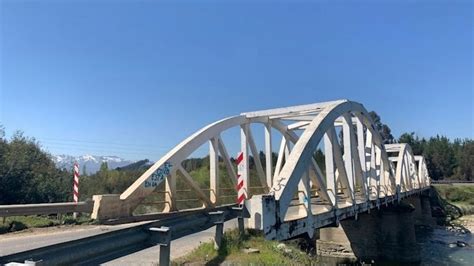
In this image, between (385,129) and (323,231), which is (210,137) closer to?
(323,231)

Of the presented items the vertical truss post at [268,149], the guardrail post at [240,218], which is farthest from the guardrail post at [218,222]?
the vertical truss post at [268,149]

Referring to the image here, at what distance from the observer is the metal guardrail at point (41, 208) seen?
1140cm

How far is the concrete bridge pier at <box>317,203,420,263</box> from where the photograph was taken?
3155 centimetres

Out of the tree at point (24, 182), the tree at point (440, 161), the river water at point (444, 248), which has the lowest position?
the river water at point (444, 248)

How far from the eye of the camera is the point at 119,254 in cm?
597

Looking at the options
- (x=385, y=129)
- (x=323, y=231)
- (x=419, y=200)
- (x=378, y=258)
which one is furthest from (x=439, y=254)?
(x=385, y=129)

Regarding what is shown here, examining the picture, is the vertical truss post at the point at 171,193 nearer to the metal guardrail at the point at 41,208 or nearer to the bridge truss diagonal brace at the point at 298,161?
the metal guardrail at the point at 41,208

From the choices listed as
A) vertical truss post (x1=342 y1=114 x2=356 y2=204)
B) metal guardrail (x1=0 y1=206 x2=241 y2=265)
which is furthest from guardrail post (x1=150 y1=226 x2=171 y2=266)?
vertical truss post (x1=342 y1=114 x2=356 y2=204)

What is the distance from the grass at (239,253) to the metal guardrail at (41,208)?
6.05 m

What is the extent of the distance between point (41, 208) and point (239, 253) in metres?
7.05

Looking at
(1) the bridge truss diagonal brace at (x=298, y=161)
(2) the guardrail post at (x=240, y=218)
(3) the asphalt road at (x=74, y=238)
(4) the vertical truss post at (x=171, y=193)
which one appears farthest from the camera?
(4) the vertical truss post at (x=171, y=193)

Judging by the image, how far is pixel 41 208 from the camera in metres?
12.6

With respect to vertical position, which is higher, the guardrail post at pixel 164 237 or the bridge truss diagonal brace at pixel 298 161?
the bridge truss diagonal brace at pixel 298 161

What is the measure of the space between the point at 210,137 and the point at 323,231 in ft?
66.5
